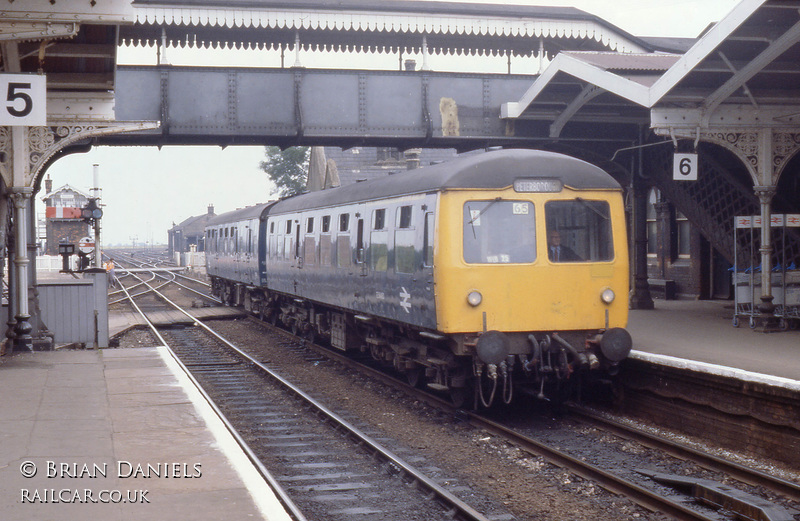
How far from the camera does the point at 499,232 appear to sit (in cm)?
986

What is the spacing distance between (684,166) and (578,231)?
3995 millimetres

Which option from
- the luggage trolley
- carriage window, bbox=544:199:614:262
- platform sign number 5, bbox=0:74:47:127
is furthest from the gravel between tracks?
the luggage trolley

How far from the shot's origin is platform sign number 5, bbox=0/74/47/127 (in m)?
9.50

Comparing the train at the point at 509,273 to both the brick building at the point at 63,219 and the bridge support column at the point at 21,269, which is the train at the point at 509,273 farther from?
the brick building at the point at 63,219

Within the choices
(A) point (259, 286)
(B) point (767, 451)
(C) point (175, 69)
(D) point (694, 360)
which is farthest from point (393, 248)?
(A) point (259, 286)

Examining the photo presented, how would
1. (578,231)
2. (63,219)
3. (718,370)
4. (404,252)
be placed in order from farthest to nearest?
(63,219), (404,252), (578,231), (718,370)

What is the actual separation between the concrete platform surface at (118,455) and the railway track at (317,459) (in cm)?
54

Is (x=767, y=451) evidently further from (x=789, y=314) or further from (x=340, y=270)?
(x=340, y=270)

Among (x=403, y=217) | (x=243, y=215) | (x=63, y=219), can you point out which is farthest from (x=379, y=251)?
(x=63, y=219)

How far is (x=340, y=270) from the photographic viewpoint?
14.0 m

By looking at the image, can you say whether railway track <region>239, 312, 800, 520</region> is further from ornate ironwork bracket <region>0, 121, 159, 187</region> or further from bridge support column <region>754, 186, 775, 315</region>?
ornate ironwork bracket <region>0, 121, 159, 187</region>

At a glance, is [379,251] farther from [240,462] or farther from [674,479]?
[240,462]

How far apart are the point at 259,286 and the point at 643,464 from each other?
14.6 metres

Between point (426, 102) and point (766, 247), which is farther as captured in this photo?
point (426, 102)
